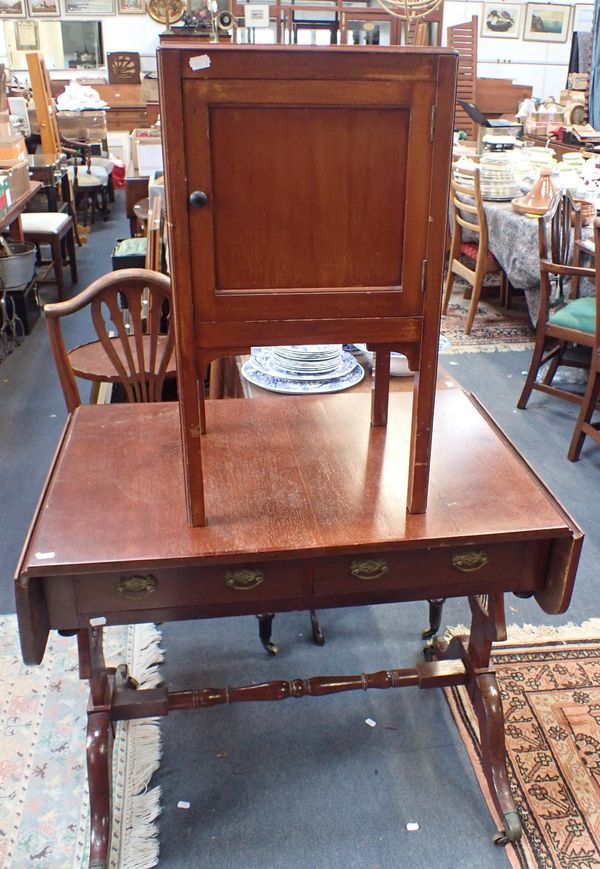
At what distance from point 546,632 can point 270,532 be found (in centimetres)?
128

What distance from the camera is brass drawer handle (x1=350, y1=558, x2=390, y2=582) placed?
125cm

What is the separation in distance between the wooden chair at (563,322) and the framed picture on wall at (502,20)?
23.9 ft

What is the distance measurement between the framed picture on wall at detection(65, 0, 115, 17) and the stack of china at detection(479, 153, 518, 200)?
7.25 metres

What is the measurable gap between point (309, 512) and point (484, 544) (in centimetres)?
30

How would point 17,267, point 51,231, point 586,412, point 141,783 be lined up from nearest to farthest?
point 141,783 < point 586,412 < point 17,267 < point 51,231

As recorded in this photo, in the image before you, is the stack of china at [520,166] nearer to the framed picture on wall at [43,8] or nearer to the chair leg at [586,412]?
the chair leg at [586,412]

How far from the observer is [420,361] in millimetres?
1161

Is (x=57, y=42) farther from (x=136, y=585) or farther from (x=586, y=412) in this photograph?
(x=136, y=585)

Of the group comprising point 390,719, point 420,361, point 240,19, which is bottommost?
point 390,719

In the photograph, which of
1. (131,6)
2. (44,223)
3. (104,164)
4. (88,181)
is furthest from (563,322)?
(131,6)

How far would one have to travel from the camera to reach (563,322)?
3.33 m

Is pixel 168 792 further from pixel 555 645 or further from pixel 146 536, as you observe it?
pixel 555 645

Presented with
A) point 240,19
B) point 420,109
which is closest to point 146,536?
point 420,109

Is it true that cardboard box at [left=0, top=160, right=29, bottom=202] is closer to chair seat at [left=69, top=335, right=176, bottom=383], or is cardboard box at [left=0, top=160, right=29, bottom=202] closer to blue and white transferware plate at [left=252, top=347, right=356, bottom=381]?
chair seat at [left=69, top=335, right=176, bottom=383]
